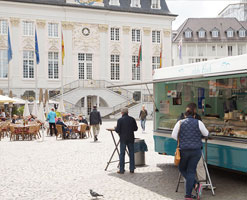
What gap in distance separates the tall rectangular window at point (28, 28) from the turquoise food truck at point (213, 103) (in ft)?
109

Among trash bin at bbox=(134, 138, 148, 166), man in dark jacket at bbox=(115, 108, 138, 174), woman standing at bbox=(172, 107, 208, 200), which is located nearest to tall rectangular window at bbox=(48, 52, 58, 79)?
trash bin at bbox=(134, 138, 148, 166)

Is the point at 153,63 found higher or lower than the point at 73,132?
higher

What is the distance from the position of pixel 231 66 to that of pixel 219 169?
127 inches

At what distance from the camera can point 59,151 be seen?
1350 cm

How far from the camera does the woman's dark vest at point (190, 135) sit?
21.5ft

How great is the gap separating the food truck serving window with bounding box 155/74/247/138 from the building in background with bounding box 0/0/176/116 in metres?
28.5

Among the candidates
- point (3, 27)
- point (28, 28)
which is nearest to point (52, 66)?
point (28, 28)

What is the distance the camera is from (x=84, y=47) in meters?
42.9

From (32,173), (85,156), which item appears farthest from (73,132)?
(32,173)

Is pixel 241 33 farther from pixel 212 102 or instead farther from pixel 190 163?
pixel 190 163

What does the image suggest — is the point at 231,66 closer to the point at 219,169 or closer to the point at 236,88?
the point at 236,88

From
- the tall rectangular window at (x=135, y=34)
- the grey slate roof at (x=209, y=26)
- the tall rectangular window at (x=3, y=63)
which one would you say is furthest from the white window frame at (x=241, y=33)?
the tall rectangular window at (x=3, y=63)

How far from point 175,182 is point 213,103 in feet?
7.26

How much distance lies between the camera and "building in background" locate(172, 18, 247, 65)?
6147 centimetres
